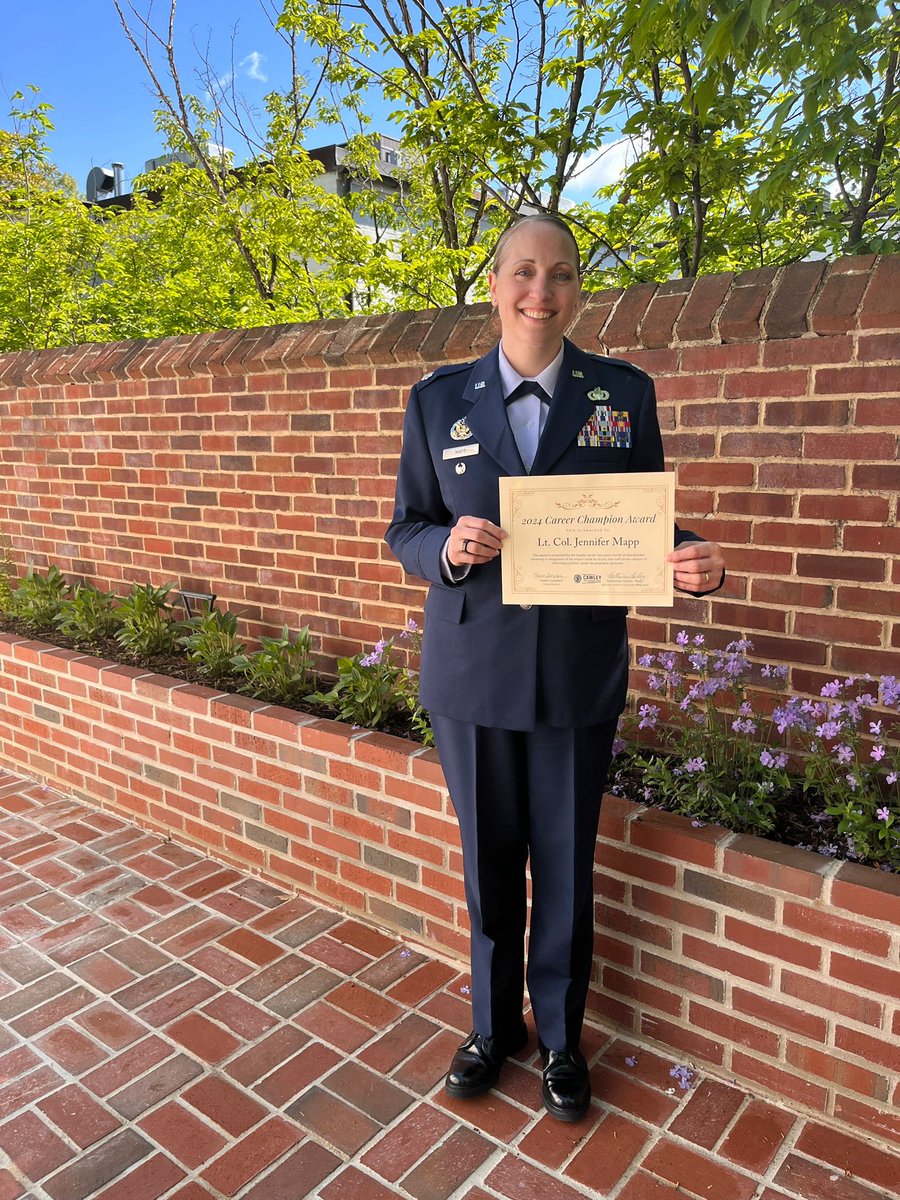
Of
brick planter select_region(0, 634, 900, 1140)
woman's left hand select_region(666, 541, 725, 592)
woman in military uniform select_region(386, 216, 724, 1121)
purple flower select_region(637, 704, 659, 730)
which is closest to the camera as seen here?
woman's left hand select_region(666, 541, 725, 592)

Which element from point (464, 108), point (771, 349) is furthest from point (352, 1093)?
point (464, 108)

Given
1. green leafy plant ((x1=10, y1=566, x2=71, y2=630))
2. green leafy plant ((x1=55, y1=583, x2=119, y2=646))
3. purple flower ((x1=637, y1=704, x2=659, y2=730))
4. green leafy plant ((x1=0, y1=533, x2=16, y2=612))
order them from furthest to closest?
green leafy plant ((x1=0, y1=533, x2=16, y2=612)) → green leafy plant ((x1=10, y1=566, x2=71, y2=630)) → green leafy plant ((x1=55, y1=583, x2=119, y2=646)) → purple flower ((x1=637, y1=704, x2=659, y2=730))

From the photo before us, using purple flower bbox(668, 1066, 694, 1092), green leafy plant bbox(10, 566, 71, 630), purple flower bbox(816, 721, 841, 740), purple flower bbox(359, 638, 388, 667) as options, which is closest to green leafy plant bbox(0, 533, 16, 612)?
green leafy plant bbox(10, 566, 71, 630)

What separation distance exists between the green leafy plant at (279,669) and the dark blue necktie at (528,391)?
1892mm

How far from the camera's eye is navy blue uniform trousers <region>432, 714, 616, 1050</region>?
204 cm

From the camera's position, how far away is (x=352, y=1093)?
2.21 meters

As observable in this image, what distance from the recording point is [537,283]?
1815mm

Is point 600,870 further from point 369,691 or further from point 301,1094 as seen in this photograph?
point 369,691

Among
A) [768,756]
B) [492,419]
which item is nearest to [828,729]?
[768,756]

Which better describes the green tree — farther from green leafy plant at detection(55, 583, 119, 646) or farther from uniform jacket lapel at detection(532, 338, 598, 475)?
uniform jacket lapel at detection(532, 338, 598, 475)

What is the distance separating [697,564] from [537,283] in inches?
26.3

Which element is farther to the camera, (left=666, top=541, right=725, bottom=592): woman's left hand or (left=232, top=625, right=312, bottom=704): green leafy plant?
(left=232, top=625, right=312, bottom=704): green leafy plant

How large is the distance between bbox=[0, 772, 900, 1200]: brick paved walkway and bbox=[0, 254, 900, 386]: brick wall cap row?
1976 mm

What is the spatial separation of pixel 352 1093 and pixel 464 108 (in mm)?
4600
